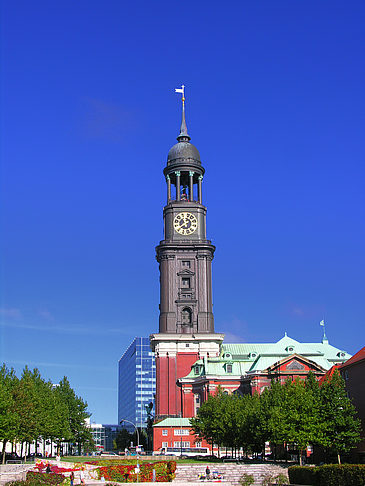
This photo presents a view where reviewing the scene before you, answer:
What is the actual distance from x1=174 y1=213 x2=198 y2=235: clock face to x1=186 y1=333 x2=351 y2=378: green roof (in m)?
22.9

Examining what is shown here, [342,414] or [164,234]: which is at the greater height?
[164,234]

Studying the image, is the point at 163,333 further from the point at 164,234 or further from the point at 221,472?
the point at 221,472

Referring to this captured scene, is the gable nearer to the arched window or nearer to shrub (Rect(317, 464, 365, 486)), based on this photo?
the arched window

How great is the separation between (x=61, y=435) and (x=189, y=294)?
1391 inches

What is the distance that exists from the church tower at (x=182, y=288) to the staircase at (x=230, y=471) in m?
45.1

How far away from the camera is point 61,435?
90125 mm

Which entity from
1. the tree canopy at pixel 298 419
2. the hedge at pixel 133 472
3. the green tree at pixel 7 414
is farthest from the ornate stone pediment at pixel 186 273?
the hedge at pixel 133 472

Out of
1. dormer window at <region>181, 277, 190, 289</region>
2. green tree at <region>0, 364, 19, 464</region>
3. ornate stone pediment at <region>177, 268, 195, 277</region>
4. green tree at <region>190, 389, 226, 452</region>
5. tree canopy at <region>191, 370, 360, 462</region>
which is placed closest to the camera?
tree canopy at <region>191, 370, 360, 462</region>

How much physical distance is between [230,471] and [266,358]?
47207 mm

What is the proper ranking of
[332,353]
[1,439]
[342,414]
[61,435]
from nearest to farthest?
1. [342,414]
2. [1,439]
3. [61,435]
4. [332,353]

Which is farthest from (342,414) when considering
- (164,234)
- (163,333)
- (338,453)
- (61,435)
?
(164,234)

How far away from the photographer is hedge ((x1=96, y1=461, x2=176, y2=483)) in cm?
5706

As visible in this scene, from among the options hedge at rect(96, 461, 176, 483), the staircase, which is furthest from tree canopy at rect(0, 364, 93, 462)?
the staircase

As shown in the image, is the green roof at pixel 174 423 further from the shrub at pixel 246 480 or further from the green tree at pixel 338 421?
the shrub at pixel 246 480
